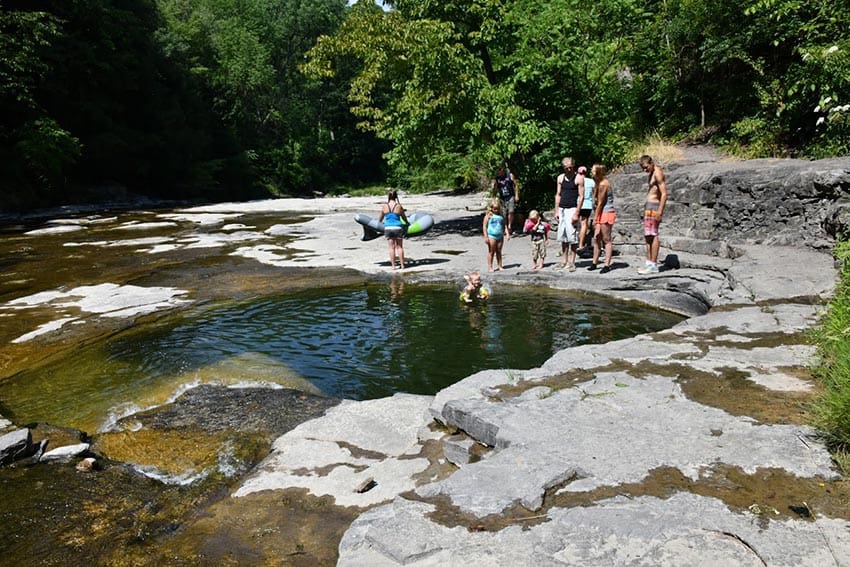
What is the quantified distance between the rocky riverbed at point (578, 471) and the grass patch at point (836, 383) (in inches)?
4.2

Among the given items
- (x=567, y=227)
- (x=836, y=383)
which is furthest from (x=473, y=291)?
(x=836, y=383)

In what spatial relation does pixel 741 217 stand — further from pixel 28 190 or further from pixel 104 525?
pixel 28 190

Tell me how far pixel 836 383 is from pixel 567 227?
683cm

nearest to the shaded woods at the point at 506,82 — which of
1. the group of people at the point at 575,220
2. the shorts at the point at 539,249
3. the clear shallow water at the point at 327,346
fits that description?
the group of people at the point at 575,220

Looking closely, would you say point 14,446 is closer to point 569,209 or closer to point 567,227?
point 567,227

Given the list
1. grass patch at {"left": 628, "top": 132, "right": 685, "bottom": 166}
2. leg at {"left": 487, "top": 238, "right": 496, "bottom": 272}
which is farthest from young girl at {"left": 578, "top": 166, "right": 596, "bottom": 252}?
grass patch at {"left": 628, "top": 132, "right": 685, "bottom": 166}

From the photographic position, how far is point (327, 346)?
26.4 ft

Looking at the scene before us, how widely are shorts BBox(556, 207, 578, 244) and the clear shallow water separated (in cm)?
111

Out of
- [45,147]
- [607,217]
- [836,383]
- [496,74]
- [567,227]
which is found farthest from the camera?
[45,147]

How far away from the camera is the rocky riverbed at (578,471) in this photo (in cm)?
303

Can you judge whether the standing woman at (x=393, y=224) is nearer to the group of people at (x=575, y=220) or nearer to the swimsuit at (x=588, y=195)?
the group of people at (x=575, y=220)

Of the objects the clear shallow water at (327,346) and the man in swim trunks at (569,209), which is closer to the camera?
the clear shallow water at (327,346)

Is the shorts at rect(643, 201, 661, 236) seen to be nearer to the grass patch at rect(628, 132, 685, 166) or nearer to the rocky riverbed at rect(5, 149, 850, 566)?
the rocky riverbed at rect(5, 149, 850, 566)

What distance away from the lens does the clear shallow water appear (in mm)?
6496
